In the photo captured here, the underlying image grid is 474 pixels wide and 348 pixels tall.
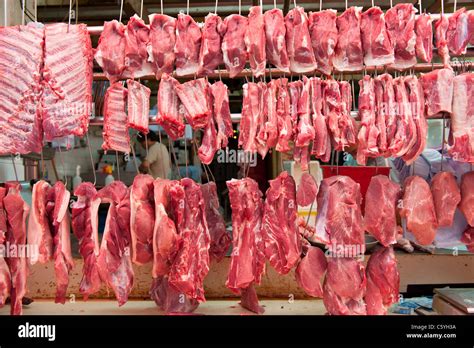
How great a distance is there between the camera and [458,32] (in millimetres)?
3646

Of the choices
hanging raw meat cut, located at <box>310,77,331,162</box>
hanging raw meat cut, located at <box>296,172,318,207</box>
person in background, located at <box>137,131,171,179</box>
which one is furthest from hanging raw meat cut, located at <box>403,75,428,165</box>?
person in background, located at <box>137,131,171,179</box>

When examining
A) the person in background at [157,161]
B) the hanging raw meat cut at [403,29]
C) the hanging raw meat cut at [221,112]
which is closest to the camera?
the hanging raw meat cut at [403,29]

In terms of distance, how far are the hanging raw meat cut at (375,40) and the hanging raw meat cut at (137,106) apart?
1.63 metres

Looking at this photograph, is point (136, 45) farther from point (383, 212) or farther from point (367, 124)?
point (383, 212)

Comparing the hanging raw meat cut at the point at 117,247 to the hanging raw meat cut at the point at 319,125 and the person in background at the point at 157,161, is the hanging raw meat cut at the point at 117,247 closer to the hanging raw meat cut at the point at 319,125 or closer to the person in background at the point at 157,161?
the hanging raw meat cut at the point at 319,125

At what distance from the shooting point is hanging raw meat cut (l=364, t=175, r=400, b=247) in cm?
371

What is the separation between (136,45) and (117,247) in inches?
58.4

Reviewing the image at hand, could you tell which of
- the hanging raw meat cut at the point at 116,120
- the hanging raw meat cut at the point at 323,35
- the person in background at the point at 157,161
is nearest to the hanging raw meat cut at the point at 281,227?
the hanging raw meat cut at the point at 323,35

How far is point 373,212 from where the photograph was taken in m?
3.74

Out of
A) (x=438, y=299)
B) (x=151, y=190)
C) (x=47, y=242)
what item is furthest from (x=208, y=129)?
(x=438, y=299)

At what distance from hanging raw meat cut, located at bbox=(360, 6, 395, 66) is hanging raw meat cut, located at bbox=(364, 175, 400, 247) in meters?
0.89

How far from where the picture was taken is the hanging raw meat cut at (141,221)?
3660 mm

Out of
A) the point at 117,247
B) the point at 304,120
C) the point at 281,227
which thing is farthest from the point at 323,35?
the point at 117,247
